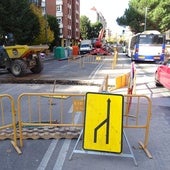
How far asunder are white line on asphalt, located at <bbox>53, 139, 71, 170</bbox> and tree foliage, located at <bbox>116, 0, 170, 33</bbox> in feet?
193

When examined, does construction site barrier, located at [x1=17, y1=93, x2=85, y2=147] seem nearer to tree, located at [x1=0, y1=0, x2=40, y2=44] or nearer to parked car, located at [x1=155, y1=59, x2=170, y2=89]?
parked car, located at [x1=155, y1=59, x2=170, y2=89]

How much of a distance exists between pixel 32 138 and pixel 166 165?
2.64m

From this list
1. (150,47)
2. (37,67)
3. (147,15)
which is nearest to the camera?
(37,67)

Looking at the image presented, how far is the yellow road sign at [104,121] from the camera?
5.60 m

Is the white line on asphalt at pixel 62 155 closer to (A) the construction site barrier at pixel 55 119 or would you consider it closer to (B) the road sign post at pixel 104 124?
(A) the construction site barrier at pixel 55 119

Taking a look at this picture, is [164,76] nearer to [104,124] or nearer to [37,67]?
[104,124]

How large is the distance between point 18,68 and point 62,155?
44.1 feet

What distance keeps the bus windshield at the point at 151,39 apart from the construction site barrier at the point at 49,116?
2153 cm

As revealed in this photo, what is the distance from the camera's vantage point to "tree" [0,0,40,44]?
104 feet

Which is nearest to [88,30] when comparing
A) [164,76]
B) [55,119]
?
[164,76]

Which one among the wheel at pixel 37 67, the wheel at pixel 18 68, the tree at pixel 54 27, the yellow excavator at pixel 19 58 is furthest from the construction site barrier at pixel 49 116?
the tree at pixel 54 27

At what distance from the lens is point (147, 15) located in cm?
6506

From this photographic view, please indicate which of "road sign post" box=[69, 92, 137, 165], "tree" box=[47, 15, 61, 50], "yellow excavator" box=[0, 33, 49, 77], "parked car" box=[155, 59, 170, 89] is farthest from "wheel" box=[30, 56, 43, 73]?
"tree" box=[47, 15, 61, 50]

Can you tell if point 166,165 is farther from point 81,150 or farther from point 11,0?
point 11,0
